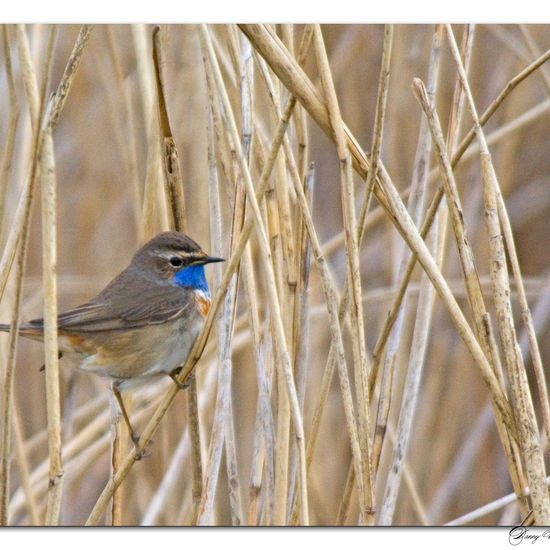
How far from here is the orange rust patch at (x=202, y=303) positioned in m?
2.84

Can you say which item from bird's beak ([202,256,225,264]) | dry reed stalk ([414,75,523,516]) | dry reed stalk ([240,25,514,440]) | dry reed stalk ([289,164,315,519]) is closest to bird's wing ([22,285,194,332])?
bird's beak ([202,256,225,264])

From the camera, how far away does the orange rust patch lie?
2.84 m

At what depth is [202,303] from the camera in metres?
2.86

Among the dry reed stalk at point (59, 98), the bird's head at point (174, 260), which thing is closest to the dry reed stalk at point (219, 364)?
the bird's head at point (174, 260)

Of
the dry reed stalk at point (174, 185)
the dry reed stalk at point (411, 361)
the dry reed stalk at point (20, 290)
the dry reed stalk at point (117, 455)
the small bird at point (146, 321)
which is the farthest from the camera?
the small bird at point (146, 321)

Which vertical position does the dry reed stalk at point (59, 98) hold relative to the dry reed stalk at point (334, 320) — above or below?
above

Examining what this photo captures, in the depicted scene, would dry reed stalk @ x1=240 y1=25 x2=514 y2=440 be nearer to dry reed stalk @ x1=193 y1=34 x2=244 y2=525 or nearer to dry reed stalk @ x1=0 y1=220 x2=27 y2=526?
dry reed stalk @ x1=193 y1=34 x2=244 y2=525

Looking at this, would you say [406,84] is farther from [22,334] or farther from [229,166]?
[22,334]

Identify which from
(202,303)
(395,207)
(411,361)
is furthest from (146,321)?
(395,207)

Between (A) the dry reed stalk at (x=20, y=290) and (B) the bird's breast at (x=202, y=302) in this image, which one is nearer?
(A) the dry reed stalk at (x=20, y=290)

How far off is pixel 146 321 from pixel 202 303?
0.21 m

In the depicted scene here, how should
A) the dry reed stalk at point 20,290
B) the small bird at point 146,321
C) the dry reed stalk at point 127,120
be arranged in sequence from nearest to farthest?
the dry reed stalk at point 20,290 < the small bird at point 146,321 < the dry reed stalk at point 127,120

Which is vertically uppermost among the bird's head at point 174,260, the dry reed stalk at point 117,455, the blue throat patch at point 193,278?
the bird's head at point 174,260

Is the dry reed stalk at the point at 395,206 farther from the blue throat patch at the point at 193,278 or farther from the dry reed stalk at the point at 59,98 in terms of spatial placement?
the blue throat patch at the point at 193,278
